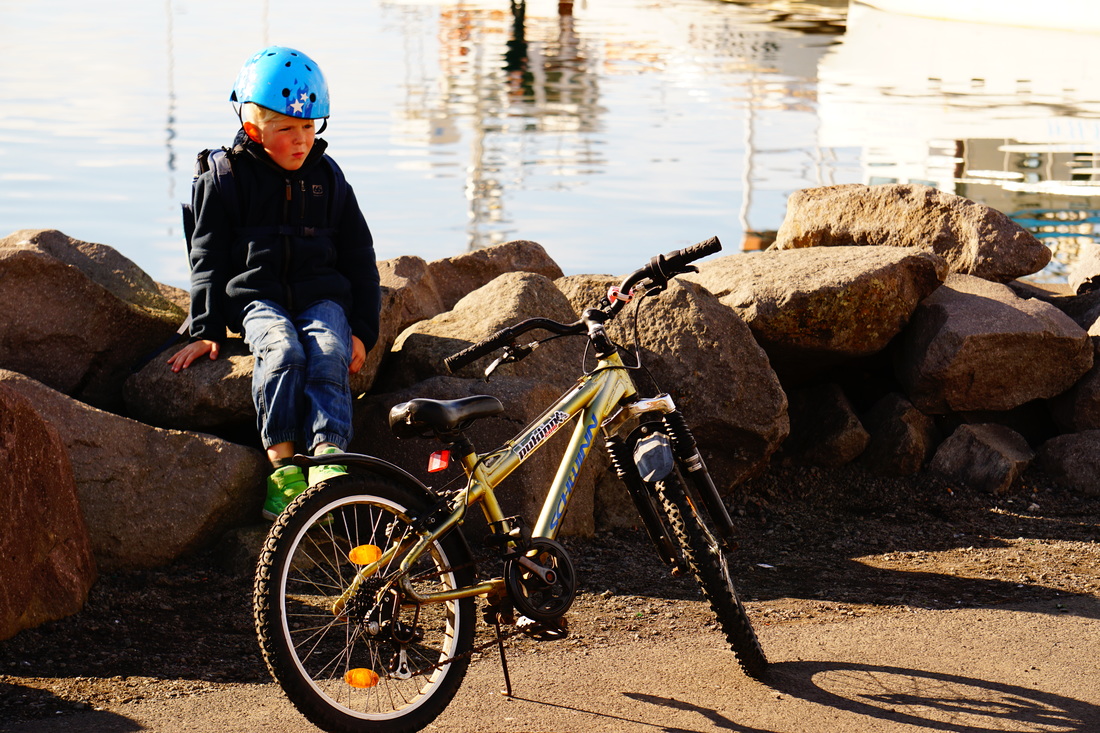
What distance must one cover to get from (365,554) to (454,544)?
1.03 ft

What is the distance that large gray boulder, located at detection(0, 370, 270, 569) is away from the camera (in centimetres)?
516

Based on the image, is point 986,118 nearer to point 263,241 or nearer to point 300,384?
point 263,241

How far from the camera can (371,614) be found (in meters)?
3.67

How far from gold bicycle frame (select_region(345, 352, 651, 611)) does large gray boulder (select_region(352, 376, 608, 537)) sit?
1.26 meters

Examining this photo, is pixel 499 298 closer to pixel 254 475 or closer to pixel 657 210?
pixel 254 475

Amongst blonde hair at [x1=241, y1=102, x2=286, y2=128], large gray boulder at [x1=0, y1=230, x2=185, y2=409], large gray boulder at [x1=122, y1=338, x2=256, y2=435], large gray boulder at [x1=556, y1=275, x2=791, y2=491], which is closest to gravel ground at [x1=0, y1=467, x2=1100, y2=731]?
large gray boulder at [x1=556, y1=275, x2=791, y2=491]

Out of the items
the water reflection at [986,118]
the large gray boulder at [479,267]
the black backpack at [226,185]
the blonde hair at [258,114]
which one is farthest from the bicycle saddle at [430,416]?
the water reflection at [986,118]

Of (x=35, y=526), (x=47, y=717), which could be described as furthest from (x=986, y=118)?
(x=47, y=717)

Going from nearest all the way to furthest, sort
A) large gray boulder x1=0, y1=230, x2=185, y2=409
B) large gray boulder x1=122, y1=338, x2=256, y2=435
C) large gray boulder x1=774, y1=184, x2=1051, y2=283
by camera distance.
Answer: large gray boulder x1=122, y1=338, x2=256, y2=435 → large gray boulder x1=0, y1=230, x2=185, y2=409 → large gray boulder x1=774, y1=184, x2=1051, y2=283

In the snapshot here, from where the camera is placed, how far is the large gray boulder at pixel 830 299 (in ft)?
22.0

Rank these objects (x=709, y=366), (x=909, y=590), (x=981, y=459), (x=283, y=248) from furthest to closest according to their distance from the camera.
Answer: (x=981, y=459) → (x=709, y=366) → (x=909, y=590) → (x=283, y=248)

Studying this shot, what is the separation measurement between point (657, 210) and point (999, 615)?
1165 centimetres

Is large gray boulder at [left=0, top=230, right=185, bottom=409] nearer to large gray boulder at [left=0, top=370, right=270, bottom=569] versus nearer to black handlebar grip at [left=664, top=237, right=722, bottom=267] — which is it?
large gray boulder at [left=0, top=370, right=270, bottom=569]

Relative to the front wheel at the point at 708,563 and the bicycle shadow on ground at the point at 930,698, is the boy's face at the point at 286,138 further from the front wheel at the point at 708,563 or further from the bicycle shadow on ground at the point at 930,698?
the bicycle shadow on ground at the point at 930,698
